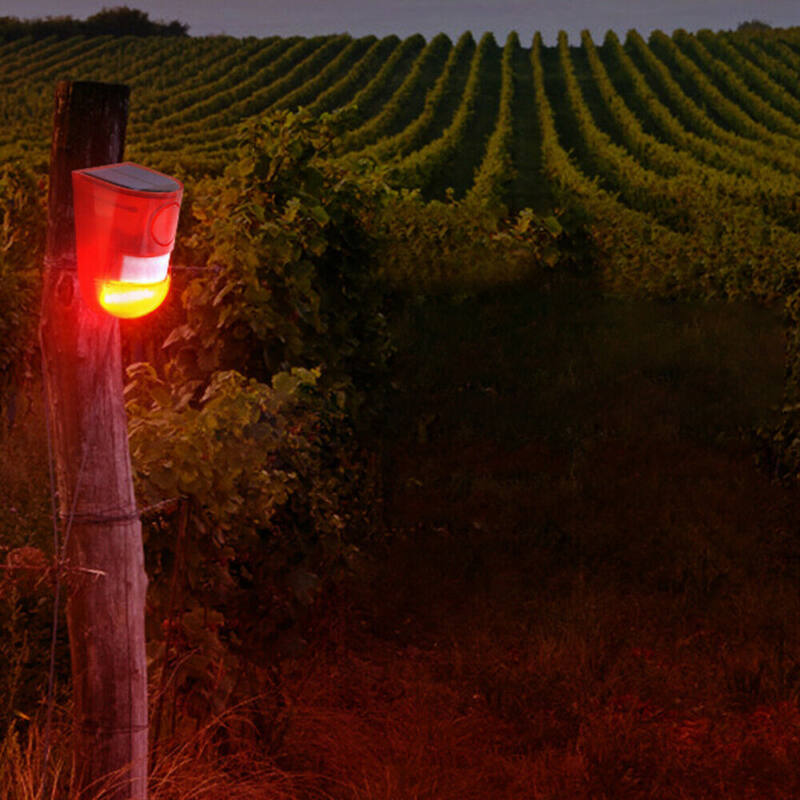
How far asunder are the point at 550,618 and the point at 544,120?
42.3 metres

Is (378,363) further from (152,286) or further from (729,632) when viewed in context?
(152,286)

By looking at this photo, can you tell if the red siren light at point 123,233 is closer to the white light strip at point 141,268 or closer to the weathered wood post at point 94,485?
the white light strip at point 141,268

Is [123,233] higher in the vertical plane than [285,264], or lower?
higher

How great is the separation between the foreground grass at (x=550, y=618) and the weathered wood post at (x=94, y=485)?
357 mm

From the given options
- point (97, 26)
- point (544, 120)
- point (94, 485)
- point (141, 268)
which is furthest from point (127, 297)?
point (97, 26)

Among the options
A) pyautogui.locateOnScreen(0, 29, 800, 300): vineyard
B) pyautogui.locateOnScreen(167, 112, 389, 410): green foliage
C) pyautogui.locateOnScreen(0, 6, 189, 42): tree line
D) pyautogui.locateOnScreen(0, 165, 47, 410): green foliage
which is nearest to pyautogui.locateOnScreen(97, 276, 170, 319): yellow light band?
pyautogui.locateOnScreen(167, 112, 389, 410): green foliage

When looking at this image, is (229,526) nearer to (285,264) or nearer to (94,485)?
(94,485)

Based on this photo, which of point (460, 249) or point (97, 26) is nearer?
point (460, 249)

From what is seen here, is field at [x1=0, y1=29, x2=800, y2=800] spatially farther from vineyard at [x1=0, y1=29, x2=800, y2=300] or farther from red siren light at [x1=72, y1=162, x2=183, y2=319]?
red siren light at [x1=72, y1=162, x2=183, y2=319]

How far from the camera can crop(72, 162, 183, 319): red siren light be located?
2457 mm

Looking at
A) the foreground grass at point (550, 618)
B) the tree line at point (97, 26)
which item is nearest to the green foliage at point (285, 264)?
the foreground grass at point (550, 618)

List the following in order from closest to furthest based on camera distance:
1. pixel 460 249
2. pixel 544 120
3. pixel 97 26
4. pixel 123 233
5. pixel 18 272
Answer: pixel 123 233, pixel 18 272, pixel 460 249, pixel 544 120, pixel 97 26

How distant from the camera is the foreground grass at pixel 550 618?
176 inches

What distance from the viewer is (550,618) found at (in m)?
6.11
